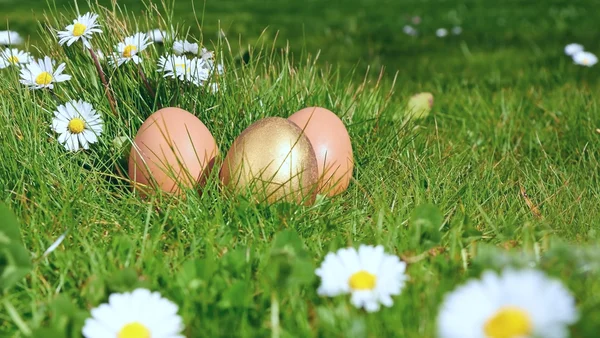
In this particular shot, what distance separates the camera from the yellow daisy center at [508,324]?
935 mm

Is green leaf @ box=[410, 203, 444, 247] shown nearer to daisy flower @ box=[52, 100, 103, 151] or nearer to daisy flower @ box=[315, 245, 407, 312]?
daisy flower @ box=[315, 245, 407, 312]

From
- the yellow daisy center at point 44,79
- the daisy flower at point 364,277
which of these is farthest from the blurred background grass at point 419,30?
the daisy flower at point 364,277

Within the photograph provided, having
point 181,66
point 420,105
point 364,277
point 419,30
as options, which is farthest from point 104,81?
point 419,30

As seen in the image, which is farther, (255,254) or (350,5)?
(350,5)

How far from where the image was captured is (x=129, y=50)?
7.61 ft

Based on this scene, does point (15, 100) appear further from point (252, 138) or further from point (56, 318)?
point (56, 318)

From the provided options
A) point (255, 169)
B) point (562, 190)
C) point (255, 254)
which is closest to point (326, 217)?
point (255, 169)

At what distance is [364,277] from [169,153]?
2.76ft

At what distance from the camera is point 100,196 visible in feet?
6.44

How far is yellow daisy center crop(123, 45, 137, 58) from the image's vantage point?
2.32 m

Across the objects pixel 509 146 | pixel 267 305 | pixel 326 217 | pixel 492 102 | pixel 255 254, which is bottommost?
pixel 267 305

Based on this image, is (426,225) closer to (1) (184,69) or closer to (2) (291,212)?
(2) (291,212)

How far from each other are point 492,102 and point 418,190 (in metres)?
1.65

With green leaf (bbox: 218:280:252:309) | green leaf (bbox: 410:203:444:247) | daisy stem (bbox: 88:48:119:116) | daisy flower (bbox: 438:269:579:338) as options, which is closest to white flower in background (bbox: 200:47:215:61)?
daisy stem (bbox: 88:48:119:116)
